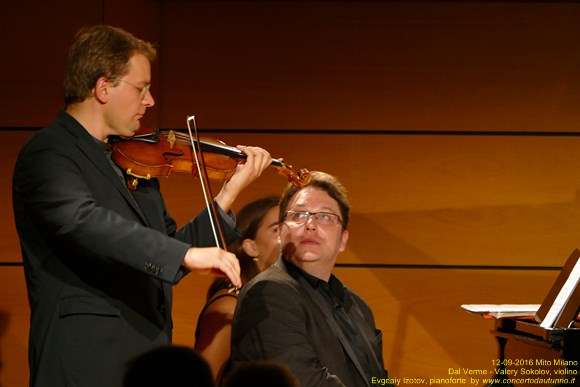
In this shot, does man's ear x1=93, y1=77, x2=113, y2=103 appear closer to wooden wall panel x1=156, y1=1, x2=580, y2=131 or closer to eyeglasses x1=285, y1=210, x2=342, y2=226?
eyeglasses x1=285, y1=210, x2=342, y2=226

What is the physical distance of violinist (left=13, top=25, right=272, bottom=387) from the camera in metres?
1.77

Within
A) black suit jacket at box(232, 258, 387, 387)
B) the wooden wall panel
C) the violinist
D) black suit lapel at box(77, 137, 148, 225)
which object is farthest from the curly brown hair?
the wooden wall panel

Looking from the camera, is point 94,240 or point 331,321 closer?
point 94,240

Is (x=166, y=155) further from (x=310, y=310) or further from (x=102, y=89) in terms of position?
(x=310, y=310)

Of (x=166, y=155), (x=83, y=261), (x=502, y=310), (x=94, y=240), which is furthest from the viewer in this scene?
(x=502, y=310)

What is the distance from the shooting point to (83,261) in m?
1.90

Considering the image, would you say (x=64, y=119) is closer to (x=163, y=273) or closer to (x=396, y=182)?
(x=163, y=273)

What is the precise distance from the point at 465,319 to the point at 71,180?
8.07ft

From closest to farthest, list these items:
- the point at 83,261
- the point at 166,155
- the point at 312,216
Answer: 1. the point at 83,261
2. the point at 166,155
3. the point at 312,216

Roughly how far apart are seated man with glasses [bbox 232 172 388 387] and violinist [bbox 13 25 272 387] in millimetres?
266

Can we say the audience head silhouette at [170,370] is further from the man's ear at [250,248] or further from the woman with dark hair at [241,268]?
the man's ear at [250,248]

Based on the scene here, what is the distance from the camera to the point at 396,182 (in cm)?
382

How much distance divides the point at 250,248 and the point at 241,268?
3.4 inches

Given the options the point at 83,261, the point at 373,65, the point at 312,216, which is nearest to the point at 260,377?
the point at 83,261
